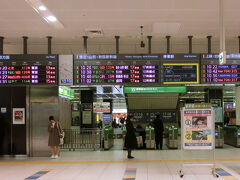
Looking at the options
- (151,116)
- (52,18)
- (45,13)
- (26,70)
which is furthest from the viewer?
(151,116)

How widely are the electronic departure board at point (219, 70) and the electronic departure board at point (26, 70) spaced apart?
4.69 m

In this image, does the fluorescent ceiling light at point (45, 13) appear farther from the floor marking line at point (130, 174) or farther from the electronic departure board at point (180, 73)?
the floor marking line at point (130, 174)

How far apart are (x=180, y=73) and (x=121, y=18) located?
258 cm

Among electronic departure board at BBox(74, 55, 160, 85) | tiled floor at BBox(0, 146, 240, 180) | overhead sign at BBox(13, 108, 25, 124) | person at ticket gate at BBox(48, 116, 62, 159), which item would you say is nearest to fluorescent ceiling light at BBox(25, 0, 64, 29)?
electronic departure board at BBox(74, 55, 160, 85)

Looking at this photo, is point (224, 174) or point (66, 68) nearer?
point (224, 174)

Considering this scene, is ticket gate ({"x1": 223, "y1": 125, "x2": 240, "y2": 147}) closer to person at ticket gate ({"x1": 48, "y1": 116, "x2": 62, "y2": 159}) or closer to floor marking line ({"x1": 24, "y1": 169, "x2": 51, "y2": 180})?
person at ticket gate ({"x1": 48, "y1": 116, "x2": 62, "y2": 159})

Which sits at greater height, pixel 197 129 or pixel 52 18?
pixel 52 18

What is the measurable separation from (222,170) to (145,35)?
474 cm

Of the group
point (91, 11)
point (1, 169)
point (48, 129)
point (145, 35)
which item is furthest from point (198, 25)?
point (1, 169)

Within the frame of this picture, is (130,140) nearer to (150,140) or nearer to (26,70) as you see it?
(150,140)

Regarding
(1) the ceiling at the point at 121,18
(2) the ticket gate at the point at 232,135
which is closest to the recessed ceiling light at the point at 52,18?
(1) the ceiling at the point at 121,18

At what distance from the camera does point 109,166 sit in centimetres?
930

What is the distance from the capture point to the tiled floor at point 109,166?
7938 mm

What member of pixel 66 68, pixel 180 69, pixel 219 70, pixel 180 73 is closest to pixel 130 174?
pixel 180 73
